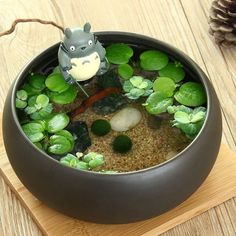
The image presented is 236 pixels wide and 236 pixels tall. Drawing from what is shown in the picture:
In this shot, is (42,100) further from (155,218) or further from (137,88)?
(155,218)

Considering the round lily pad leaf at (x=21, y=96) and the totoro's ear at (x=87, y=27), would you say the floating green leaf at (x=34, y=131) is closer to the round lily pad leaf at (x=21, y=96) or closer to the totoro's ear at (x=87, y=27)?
the round lily pad leaf at (x=21, y=96)

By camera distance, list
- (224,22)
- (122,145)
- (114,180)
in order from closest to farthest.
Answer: (114,180), (122,145), (224,22)

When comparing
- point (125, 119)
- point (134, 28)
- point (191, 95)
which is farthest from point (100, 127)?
point (134, 28)

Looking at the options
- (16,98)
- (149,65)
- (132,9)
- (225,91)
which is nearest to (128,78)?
(149,65)

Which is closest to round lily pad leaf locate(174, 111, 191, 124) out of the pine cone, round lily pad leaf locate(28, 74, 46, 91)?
round lily pad leaf locate(28, 74, 46, 91)

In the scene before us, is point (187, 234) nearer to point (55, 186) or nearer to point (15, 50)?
point (55, 186)

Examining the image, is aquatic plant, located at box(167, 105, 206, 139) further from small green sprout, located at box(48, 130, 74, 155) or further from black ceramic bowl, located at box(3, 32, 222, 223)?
small green sprout, located at box(48, 130, 74, 155)

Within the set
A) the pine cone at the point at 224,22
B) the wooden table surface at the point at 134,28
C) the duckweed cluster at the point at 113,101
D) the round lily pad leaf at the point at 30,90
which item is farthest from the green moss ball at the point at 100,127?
the pine cone at the point at 224,22
